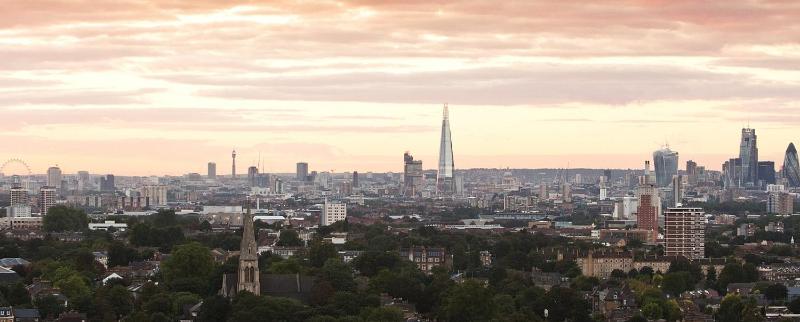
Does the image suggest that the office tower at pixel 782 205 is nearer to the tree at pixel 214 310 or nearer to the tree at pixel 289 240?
the tree at pixel 289 240

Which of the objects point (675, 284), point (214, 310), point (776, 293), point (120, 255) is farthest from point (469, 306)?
point (120, 255)

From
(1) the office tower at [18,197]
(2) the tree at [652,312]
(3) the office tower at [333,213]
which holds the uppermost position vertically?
(1) the office tower at [18,197]

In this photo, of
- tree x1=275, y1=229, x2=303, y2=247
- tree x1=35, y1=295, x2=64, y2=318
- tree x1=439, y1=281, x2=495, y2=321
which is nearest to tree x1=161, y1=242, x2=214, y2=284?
tree x1=35, y1=295, x2=64, y2=318

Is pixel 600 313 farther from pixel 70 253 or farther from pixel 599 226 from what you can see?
pixel 599 226

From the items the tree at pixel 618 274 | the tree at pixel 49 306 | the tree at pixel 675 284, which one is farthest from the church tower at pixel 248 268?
the tree at pixel 618 274

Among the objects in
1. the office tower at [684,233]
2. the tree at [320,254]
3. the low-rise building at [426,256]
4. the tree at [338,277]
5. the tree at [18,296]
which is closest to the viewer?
the tree at [18,296]

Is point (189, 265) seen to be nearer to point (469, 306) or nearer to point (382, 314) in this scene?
point (469, 306)

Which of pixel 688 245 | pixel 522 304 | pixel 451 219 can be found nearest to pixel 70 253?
pixel 522 304
